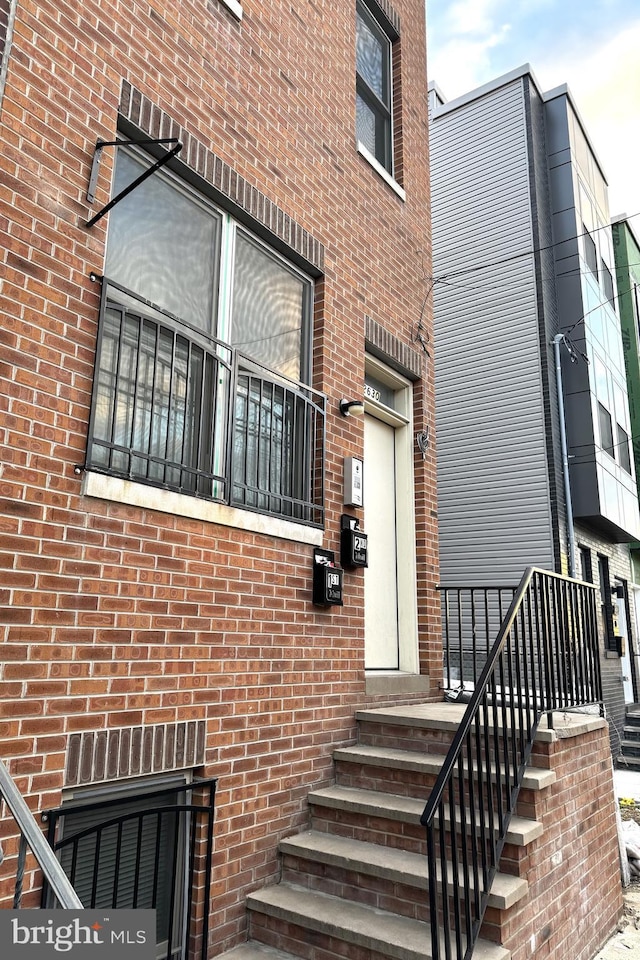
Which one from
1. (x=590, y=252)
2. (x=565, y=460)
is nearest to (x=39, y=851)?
(x=565, y=460)

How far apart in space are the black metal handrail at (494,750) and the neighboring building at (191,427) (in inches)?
41.1

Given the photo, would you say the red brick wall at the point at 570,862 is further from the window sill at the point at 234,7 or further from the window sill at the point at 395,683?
the window sill at the point at 234,7

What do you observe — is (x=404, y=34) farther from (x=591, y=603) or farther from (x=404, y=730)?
(x=404, y=730)

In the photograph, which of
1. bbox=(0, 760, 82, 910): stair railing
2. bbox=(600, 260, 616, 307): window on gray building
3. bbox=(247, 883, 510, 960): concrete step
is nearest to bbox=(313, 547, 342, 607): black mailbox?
bbox=(247, 883, 510, 960): concrete step

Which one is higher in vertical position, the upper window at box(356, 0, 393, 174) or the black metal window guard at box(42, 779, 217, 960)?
the upper window at box(356, 0, 393, 174)

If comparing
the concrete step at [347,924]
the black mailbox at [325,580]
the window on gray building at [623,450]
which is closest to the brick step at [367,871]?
the concrete step at [347,924]

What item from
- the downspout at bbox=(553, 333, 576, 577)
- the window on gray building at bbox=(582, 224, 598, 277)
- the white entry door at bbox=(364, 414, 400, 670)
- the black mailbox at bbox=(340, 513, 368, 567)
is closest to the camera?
the black mailbox at bbox=(340, 513, 368, 567)

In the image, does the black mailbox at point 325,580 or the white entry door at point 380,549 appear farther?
the white entry door at point 380,549

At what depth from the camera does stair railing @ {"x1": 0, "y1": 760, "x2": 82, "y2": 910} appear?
5.91ft

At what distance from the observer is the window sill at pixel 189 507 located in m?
3.05

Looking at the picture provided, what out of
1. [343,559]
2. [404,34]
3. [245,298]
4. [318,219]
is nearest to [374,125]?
[404,34]

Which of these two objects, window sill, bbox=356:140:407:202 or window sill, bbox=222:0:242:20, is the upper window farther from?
window sill, bbox=222:0:242:20

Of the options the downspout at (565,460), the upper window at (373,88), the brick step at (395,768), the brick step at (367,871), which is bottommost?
the brick step at (367,871)

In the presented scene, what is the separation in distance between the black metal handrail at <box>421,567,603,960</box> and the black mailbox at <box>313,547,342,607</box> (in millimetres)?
1091
